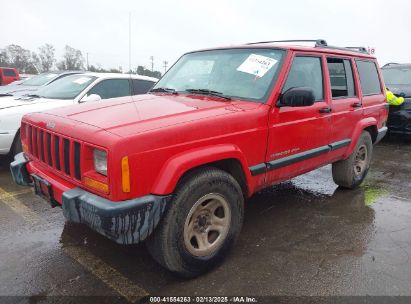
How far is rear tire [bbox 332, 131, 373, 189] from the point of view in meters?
4.89

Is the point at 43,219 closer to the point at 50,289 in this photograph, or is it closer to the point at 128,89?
the point at 50,289

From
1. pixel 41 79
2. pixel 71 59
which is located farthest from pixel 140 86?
pixel 71 59

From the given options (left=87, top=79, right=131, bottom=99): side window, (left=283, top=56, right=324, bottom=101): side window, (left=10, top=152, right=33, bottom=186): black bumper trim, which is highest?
(left=283, top=56, right=324, bottom=101): side window

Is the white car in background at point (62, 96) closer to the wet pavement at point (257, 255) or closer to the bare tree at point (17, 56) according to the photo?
the wet pavement at point (257, 255)

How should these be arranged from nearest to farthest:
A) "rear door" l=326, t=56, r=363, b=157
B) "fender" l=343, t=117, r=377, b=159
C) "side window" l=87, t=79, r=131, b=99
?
"rear door" l=326, t=56, r=363, b=157 < "fender" l=343, t=117, r=377, b=159 < "side window" l=87, t=79, r=131, b=99

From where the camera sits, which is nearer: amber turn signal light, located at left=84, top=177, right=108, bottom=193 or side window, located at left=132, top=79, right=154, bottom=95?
amber turn signal light, located at left=84, top=177, right=108, bottom=193

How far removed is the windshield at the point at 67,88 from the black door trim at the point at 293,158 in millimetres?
4044

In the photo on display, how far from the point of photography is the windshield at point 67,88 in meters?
6.14

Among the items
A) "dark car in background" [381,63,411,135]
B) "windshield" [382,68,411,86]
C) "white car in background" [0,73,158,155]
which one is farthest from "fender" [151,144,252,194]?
"windshield" [382,68,411,86]

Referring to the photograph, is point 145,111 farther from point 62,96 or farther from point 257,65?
point 62,96

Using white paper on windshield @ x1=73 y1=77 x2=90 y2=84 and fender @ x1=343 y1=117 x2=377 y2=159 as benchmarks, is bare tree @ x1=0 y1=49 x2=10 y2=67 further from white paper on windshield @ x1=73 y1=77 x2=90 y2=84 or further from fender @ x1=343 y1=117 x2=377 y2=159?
fender @ x1=343 y1=117 x2=377 y2=159

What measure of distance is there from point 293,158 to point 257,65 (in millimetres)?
1011

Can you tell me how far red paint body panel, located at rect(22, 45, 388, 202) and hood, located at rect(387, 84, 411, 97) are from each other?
505cm

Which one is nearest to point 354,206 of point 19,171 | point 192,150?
point 192,150
